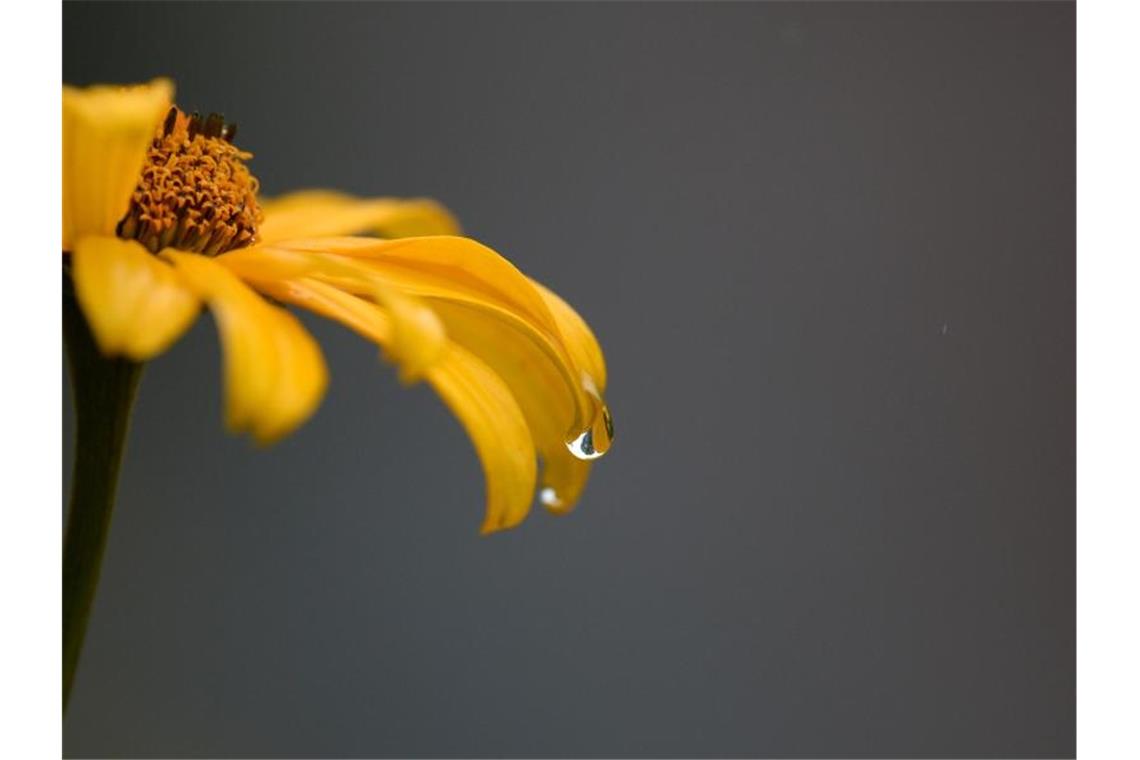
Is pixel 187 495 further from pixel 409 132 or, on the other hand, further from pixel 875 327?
pixel 875 327

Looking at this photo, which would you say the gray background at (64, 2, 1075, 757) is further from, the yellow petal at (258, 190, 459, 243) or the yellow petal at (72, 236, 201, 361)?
the yellow petal at (72, 236, 201, 361)

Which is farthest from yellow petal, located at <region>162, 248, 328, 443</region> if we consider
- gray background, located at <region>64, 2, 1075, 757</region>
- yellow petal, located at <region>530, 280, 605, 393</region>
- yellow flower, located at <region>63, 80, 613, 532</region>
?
gray background, located at <region>64, 2, 1075, 757</region>

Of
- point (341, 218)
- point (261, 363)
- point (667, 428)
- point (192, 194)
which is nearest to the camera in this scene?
point (261, 363)

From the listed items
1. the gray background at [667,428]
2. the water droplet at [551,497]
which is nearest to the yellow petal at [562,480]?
the water droplet at [551,497]

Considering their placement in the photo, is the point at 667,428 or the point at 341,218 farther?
the point at 667,428

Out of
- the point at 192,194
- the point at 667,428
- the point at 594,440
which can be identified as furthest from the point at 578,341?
the point at 667,428

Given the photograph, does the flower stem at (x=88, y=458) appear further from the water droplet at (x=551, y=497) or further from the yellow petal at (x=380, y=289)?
the water droplet at (x=551, y=497)

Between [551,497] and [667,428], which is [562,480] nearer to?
[551,497]
